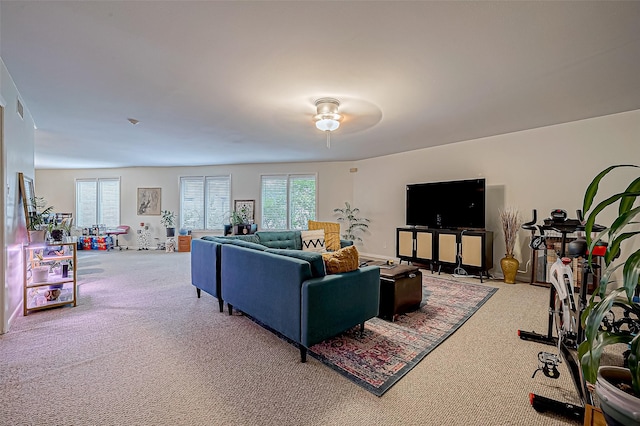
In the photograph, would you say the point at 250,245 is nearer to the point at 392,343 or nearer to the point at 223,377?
the point at 223,377

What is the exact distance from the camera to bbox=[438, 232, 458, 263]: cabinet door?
5031mm

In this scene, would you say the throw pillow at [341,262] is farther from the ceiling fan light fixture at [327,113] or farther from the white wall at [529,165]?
the white wall at [529,165]

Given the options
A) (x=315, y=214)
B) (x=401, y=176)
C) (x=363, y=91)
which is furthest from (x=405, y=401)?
(x=315, y=214)

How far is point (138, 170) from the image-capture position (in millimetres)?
8680

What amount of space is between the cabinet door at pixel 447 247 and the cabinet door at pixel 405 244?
1.89ft

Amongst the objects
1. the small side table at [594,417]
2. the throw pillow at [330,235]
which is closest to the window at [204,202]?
the throw pillow at [330,235]

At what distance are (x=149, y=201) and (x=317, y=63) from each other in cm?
819

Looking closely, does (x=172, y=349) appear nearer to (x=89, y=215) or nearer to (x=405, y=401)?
(x=405, y=401)

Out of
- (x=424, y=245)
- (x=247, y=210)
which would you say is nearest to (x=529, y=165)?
(x=424, y=245)

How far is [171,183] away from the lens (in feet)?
28.0

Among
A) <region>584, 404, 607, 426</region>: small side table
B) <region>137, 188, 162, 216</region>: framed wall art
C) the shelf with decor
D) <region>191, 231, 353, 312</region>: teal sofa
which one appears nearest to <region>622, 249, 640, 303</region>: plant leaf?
<region>584, 404, 607, 426</region>: small side table

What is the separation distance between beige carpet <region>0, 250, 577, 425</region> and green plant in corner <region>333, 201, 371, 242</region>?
4164 millimetres

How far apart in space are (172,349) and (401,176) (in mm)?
5467

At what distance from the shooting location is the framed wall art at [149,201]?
861 centimetres
